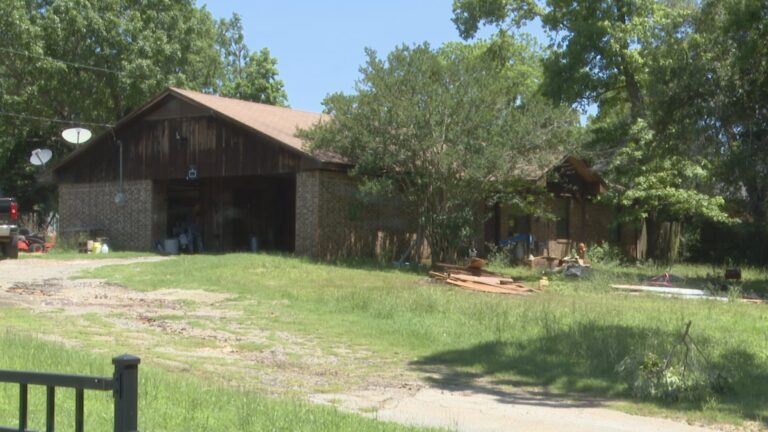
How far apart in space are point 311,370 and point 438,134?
572 inches

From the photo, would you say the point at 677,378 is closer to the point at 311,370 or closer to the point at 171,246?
→ the point at 311,370

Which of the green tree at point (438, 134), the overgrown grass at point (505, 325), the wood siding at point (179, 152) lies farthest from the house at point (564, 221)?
the overgrown grass at point (505, 325)

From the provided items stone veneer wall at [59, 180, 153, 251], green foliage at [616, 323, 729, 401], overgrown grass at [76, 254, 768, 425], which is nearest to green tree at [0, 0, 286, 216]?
stone veneer wall at [59, 180, 153, 251]

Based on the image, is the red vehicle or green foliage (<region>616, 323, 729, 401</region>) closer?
green foliage (<region>616, 323, 729, 401</region>)

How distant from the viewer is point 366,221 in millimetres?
29500

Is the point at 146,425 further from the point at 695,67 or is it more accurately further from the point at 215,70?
the point at 215,70

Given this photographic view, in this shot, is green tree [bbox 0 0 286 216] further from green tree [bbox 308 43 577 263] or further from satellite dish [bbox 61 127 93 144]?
green tree [bbox 308 43 577 263]

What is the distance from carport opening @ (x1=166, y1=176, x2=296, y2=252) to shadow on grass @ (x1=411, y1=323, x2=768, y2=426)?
67.5 feet

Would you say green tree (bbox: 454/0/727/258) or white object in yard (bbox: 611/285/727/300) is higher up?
green tree (bbox: 454/0/727/258)

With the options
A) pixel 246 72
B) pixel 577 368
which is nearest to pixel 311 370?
pixel 577 368

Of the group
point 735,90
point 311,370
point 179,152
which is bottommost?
point 311,370

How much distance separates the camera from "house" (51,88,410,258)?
27734 millimetres

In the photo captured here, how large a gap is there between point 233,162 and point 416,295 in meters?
12.9

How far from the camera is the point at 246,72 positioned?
197 feet
